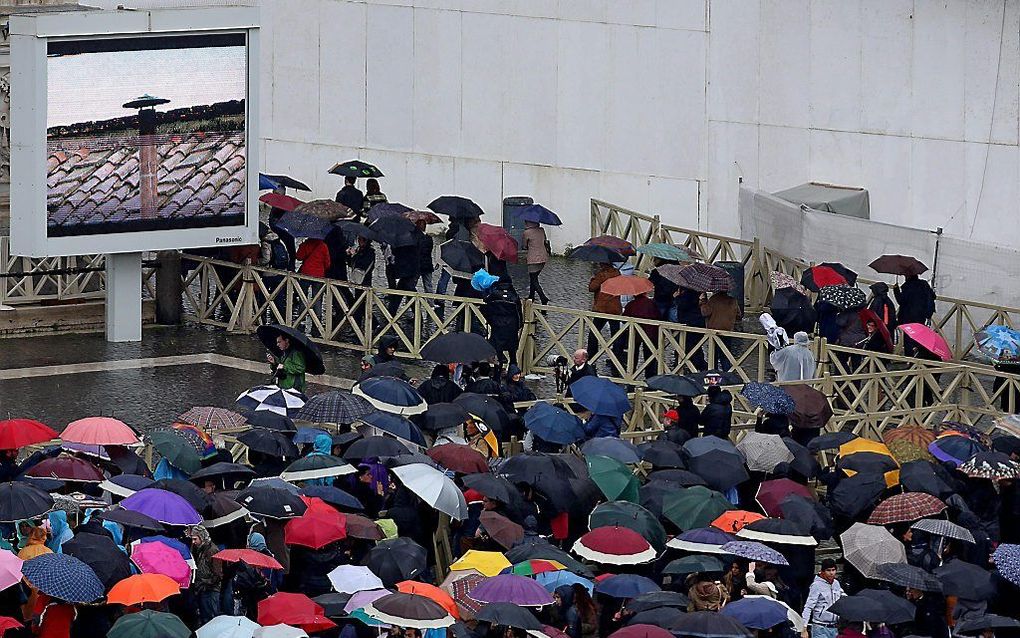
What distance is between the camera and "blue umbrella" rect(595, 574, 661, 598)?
13.9 meters

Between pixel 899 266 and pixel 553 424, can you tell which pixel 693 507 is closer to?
pixel 553 424

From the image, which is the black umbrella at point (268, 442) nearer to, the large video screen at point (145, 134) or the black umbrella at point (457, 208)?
the large video screen at point (145, 134)

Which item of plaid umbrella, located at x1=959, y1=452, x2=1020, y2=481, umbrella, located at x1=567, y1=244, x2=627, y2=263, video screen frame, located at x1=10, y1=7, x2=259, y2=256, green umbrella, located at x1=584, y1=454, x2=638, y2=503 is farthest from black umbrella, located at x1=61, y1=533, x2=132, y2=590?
umbrella, located at x1=567, y1=244, x2=627, y2=263

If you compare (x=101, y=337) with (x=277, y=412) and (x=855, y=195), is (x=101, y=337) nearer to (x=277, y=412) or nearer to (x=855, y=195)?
(x=277, y=412)

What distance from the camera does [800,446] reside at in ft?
57.1

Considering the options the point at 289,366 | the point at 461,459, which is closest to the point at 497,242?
the point at 289,366

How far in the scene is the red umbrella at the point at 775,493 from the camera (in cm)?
1606

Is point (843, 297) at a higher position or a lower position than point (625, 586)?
higher

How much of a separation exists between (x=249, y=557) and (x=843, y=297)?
1073cm

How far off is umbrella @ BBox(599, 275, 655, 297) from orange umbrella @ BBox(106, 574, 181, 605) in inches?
384

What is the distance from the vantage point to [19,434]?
1543 cm

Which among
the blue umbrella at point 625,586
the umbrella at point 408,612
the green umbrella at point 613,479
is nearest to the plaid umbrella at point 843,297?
the green umbrella at point 613,479

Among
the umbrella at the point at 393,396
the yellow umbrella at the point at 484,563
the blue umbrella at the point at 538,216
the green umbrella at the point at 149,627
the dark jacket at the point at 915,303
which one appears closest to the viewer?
the green umbrella at the point at 149,627

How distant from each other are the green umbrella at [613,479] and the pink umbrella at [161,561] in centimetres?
383
